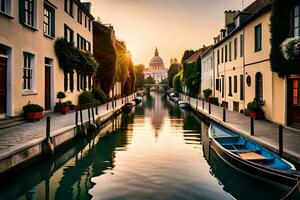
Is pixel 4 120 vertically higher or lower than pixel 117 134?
higher

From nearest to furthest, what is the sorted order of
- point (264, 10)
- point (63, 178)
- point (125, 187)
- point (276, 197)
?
point (276, 197), point (125, 187), point (63, 178), point (264, 10)

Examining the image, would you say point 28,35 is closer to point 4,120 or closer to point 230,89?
point 4,120

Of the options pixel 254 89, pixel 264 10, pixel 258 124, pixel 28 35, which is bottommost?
pixel 258 124

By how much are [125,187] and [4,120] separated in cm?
873

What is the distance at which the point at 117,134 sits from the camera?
19391mm

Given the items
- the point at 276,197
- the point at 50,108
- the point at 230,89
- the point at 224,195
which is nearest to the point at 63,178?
the point at 224,195

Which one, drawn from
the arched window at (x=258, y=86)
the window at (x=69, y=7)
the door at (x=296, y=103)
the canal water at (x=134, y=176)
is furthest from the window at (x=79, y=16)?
the door at (x=296, y=103)

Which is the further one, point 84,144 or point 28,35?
point 28,35

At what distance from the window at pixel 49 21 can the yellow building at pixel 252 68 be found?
13959mm

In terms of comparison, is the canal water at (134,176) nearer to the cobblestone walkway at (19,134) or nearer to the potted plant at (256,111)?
the cobblestone walkway at (19,134)

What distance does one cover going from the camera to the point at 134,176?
10180 mm

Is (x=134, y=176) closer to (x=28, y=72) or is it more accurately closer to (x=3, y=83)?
(x=3, y=83)

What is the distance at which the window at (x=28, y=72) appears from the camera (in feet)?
58.2

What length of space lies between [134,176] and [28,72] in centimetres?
1127
